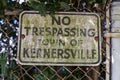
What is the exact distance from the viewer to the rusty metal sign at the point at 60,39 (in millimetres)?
1327

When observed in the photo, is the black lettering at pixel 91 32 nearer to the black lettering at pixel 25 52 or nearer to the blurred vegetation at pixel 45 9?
the blurred vegetation at pixel 45 9

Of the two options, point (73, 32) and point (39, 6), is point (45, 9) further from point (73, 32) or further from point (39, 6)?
point (73, 32)

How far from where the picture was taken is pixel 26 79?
1.43m

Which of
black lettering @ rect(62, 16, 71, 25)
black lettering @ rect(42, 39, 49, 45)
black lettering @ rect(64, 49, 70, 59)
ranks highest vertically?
black lettering @ rect(62, 16, 71, 25)

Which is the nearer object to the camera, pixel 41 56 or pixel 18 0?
pixel 41 56

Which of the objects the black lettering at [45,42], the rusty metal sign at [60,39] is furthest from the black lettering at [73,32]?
the black lettering at [45,42]

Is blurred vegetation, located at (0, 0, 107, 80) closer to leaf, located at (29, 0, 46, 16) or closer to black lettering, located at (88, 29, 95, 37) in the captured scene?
leaf, located at (29, 0, 46, 16)

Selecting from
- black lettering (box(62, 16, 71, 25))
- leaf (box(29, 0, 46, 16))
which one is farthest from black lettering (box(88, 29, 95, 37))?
leaf (box(29, 0, 46, 16))

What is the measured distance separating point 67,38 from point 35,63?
0.58ft

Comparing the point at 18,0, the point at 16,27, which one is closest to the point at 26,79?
the point at 16,27

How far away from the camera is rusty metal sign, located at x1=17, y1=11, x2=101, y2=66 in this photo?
1327 mm

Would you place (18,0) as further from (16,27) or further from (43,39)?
(43,39)

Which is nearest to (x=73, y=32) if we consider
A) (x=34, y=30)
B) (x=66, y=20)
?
(x=66, y=20)

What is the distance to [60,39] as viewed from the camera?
1347 mm
